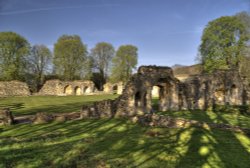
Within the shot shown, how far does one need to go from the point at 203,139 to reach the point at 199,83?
1302cm

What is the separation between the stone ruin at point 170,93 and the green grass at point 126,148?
164 inches

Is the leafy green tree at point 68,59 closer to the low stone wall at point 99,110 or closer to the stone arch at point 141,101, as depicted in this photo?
the stone arch at point 141,101

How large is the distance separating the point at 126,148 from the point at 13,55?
40410 mm

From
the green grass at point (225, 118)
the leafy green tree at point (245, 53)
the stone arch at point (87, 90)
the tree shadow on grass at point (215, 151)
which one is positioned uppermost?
the leafy green tree at point (245, 53)

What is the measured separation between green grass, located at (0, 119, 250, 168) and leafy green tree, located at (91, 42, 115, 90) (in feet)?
142

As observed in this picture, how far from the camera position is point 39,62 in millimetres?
47000

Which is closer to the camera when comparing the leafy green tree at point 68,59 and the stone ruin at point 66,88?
the stone ruin at point 66,88

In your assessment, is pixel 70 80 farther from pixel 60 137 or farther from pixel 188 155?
pixel 188 155

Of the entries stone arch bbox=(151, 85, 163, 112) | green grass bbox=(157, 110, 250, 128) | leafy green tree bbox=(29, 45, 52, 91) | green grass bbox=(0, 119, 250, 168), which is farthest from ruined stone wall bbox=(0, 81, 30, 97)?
green grass bbox=(157, 110, 250, 128)

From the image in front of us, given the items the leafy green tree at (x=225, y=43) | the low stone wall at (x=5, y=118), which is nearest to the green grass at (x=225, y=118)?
the low stone wall at (x=5, y=118)

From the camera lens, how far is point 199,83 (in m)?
21.5

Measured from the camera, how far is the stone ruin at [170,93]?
16.2 metres

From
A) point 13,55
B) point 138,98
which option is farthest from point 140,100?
point 13,55

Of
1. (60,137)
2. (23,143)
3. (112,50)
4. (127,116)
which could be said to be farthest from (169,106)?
(112,50)
